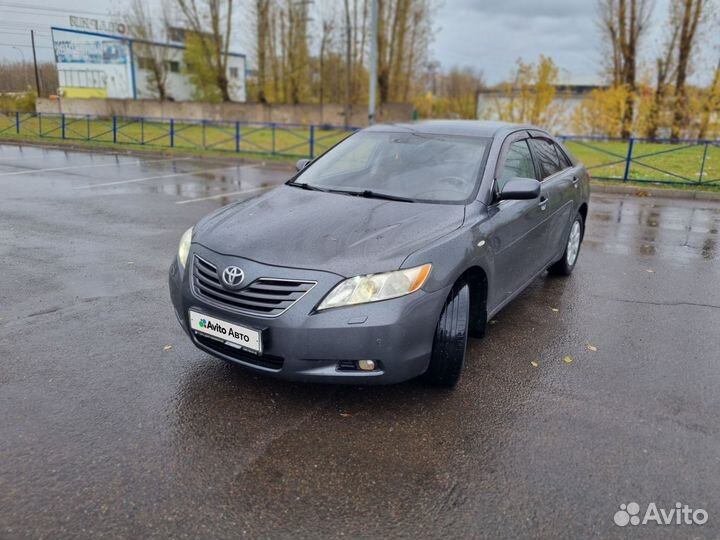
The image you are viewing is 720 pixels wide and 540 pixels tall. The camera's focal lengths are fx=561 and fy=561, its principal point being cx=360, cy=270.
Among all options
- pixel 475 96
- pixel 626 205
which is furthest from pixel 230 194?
pixel 475 96

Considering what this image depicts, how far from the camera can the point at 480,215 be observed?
3.70 metres

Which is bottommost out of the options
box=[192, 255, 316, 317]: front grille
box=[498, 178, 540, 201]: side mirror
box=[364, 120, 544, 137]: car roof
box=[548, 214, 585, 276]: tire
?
box=[548, 214, 585, 276]: tire

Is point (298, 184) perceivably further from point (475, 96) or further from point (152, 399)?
point (475, 96)

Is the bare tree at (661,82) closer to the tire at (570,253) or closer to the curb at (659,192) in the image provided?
the curb at (659,192)

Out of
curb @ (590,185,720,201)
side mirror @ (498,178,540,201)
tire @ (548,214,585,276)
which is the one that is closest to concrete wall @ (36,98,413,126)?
curb @ (590,185,720,201)

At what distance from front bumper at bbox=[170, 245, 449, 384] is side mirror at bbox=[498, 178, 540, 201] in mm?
1077

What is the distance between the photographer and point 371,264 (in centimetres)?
300

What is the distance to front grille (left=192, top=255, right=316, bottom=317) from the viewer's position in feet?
9.64

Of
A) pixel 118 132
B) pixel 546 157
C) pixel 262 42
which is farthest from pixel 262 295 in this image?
pixel 262 42

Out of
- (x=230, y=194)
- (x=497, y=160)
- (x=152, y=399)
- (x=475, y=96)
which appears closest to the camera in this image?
(x=152, y=399)

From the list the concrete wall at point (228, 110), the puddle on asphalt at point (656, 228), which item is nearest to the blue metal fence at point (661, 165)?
the puddle on asphalt at point (656, 228)

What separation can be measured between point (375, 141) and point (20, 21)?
14.1m

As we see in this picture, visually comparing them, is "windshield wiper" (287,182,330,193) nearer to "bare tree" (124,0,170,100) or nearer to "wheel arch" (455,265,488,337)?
"wheel arch" (455,265,488,337)

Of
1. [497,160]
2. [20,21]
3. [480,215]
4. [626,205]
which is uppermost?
[20,21]
